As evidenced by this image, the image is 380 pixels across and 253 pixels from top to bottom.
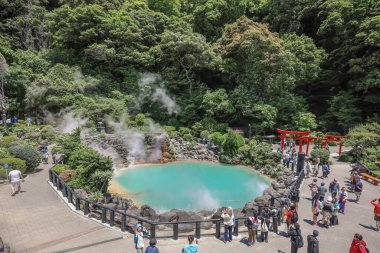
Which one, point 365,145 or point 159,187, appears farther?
point 365,145

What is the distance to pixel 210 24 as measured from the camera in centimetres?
3775

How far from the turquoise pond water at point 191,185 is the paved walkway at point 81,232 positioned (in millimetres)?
4784

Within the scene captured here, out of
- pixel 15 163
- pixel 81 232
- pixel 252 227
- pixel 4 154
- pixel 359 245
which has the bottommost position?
pixel 81 232

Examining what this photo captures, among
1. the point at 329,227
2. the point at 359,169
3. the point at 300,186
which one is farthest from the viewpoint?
the point at 359,169

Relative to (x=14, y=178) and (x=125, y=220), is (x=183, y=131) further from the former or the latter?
(x=125, y=220)

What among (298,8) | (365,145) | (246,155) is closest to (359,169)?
(365,145)

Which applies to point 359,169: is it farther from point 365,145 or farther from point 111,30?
point 111,30

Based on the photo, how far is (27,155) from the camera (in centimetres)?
1750

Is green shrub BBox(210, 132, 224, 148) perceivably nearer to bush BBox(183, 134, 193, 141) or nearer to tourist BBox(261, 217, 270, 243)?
bush BBox(183, 134, 193, 141)

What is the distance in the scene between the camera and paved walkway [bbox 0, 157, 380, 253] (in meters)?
9.41

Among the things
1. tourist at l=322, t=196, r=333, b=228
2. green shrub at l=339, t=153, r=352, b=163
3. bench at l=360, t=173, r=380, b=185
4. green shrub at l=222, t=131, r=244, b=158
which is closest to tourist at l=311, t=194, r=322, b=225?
tourist at l=322, t=196, r=333, b=228

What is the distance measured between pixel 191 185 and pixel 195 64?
55.5ft

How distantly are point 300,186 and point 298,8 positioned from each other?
28.7m

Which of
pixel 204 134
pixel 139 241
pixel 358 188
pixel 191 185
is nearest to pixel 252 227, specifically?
pixel 139 241
